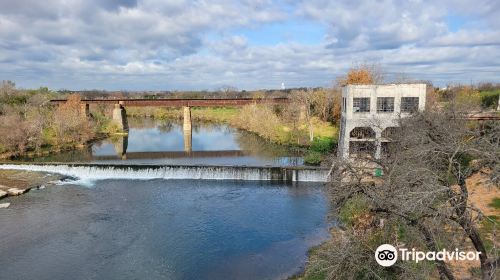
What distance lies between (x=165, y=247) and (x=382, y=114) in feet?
75.2

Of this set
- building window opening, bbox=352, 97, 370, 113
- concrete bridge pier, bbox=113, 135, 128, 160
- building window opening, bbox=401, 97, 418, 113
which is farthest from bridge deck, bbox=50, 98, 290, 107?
building window opening, bbox=401, 97, 418, 113

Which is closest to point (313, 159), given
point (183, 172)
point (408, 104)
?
point (408, 104)

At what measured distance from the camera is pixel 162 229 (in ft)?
75.0

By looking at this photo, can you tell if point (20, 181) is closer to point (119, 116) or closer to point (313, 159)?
point (313, 159)

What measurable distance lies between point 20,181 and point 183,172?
13.0 metres

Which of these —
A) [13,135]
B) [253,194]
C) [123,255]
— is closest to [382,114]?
[253,194]

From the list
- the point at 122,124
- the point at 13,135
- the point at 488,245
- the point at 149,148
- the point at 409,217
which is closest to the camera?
the point at 409,217

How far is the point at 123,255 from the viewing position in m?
19.5

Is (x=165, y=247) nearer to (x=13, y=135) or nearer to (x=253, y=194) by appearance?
(x=253, y=194)

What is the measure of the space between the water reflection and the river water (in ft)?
28.5

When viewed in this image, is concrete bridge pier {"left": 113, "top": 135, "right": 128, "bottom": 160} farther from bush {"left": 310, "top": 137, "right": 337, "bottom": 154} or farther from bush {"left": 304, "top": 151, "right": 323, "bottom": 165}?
bush {"left": 310, "top": 137, "right": 337, "bottom": 154}

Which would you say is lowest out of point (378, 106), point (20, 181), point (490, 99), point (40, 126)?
point (20, 181)

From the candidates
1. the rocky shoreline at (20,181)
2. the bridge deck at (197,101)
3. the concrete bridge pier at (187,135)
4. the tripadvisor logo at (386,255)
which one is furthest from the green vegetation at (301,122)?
the tripadvisor logo at (386,255)

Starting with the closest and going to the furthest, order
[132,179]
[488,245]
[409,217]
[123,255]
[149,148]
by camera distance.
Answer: [409,217]
[488,245]
[123,255]
[132,179]
[149,148]
